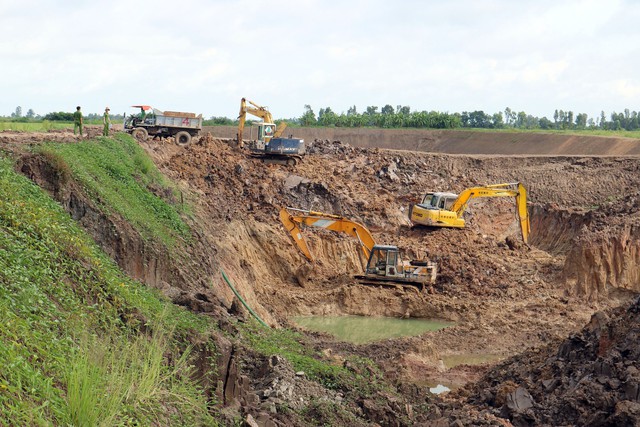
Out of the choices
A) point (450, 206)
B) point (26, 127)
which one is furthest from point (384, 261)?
point (26, 127)

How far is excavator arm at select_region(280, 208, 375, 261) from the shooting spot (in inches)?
1196

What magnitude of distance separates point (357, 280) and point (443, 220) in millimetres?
6193

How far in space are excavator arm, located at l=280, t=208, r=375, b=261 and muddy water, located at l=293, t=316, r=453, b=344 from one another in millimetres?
3121

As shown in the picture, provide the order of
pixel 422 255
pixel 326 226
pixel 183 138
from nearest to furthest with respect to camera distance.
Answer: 1. pixel 326 226
2. pixel 422 255
3. pixel 183 138

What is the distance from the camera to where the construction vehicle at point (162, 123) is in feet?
141

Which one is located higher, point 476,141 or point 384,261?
point 476,141

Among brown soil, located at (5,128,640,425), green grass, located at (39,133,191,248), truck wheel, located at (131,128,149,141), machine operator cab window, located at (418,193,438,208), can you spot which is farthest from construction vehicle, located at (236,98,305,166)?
green grass, located at (39,133,191,248)

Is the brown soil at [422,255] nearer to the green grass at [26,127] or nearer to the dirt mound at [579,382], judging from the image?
the dirt mound at [579,382]

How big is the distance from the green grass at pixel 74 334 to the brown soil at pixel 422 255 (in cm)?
318

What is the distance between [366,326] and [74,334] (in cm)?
1822

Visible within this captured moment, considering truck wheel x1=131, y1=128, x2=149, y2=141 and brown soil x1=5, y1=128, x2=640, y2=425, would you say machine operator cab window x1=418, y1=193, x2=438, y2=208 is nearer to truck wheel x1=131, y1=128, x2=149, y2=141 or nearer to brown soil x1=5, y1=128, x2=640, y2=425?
brown soil x1=5, y1=128, x2=640, y2=425

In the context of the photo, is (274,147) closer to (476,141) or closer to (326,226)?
(326,226)

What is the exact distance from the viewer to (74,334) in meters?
9.83

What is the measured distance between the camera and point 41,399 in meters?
8.02
